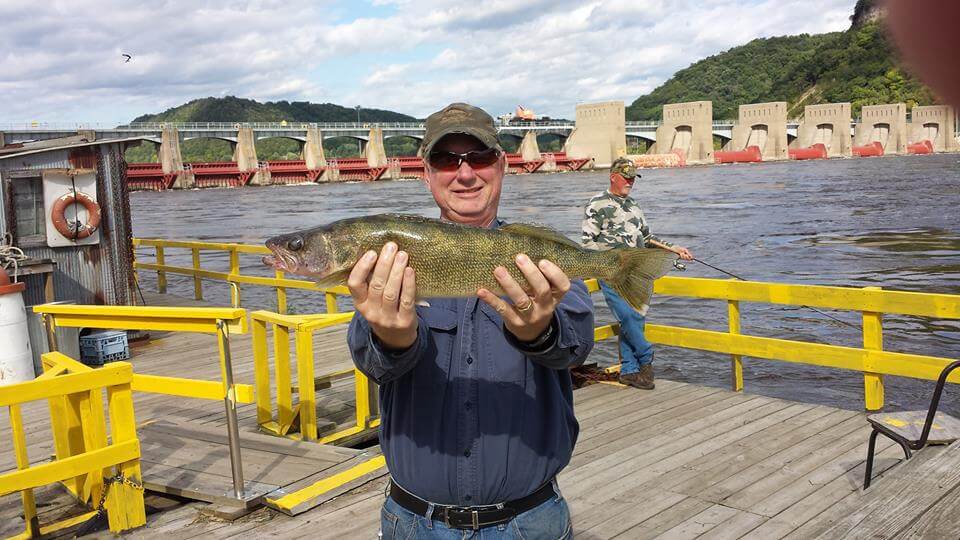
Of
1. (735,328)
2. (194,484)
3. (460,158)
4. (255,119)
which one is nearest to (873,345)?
(735,328)

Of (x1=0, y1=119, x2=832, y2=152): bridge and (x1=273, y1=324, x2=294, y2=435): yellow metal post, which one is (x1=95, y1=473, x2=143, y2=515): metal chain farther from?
(x1=0, y1=119, x2=832, y2=152): bridge

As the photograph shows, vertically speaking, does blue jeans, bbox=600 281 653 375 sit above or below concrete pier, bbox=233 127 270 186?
below

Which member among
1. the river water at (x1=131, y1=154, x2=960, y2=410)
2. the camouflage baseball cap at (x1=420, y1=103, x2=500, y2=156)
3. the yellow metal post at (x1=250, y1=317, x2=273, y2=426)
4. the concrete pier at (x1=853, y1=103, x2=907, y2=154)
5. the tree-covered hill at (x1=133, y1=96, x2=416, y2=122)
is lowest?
the river water at (x1=131, y1=154, x2=960, y2=410)

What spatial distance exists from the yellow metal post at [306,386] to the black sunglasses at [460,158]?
352 centimetres

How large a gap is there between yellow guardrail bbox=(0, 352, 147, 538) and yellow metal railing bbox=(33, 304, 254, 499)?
0.22m

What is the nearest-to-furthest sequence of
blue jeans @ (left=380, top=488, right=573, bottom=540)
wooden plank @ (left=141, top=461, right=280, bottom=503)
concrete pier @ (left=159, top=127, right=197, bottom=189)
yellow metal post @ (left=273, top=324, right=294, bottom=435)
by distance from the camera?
blue jeans @ (left=380, top=488, right=573, bottom=540) < wooden plank @ (left=141, top=461, right=280, bottom=503) < yellow metal post @ (left=273, top=324, right=294, bottom=435) < concrete pier @ (left=159, top=127, right=197, bottom=189)

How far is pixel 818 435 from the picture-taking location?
635 cm

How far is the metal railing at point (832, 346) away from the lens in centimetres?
633

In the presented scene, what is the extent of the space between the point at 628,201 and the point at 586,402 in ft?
6.55

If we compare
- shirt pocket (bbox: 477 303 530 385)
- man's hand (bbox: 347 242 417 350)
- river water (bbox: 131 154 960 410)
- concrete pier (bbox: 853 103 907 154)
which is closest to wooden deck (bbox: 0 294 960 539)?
shirt pocket (bbox: 477 303 530 385)

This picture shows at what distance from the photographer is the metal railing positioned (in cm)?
633

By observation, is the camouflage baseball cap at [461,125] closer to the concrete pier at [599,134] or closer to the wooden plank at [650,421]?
the wooden plank at [650,421]

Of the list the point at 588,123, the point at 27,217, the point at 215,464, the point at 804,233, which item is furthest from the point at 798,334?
the point at 588,123

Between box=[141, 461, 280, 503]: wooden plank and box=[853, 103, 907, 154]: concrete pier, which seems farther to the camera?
box=[853, 103, 907, 154]: concrete pier
